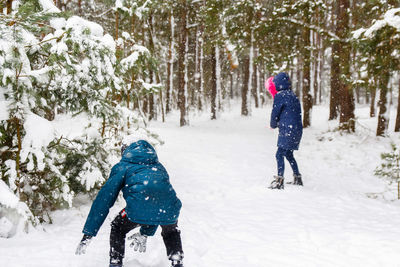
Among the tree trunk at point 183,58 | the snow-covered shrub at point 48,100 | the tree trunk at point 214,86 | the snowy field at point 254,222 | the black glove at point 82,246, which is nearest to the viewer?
the black glove at point 82,246

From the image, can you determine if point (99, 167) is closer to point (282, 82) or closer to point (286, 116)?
point (286, 116)

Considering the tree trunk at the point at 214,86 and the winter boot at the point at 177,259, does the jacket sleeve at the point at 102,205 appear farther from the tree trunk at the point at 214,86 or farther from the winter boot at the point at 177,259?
the tree trunk at the point at 214,86

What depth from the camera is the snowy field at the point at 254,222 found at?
3.31 m

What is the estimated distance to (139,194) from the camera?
2.62 meters

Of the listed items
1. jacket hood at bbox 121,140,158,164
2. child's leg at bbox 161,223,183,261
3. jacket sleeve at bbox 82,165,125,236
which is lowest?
child's leg at bbox 161,223,183,261

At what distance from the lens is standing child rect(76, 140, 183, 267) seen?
2637 millimetres

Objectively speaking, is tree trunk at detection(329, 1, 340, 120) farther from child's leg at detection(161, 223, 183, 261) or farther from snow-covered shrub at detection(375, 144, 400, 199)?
child's leg at detection(161, 223, 183, 261)

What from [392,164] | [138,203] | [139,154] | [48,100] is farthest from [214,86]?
[138,203]

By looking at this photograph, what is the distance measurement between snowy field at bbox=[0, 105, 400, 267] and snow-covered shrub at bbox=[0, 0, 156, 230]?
1.87 feet

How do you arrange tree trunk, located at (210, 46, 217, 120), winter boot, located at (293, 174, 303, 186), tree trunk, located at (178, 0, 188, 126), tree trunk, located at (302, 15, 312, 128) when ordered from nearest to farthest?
1. winter boot, located at (293, 174, 303, 186)
2. tree trunk, located at (302, 15, 312, 128)
3. tree trunk, located at (178, 0, 188, 126)
4. tree trunk, located at (210, 46, 217, 120)

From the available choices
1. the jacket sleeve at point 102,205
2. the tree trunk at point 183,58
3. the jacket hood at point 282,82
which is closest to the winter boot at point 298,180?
the jacket hood at point 282,82

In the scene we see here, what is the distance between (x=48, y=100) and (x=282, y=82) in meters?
4.18

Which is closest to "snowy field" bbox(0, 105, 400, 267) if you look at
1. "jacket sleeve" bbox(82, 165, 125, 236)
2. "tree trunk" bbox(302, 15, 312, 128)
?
"jacket sleeve" bbox(82, 165, 125, 236)

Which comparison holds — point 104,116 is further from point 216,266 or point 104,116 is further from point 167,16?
point 167,16
